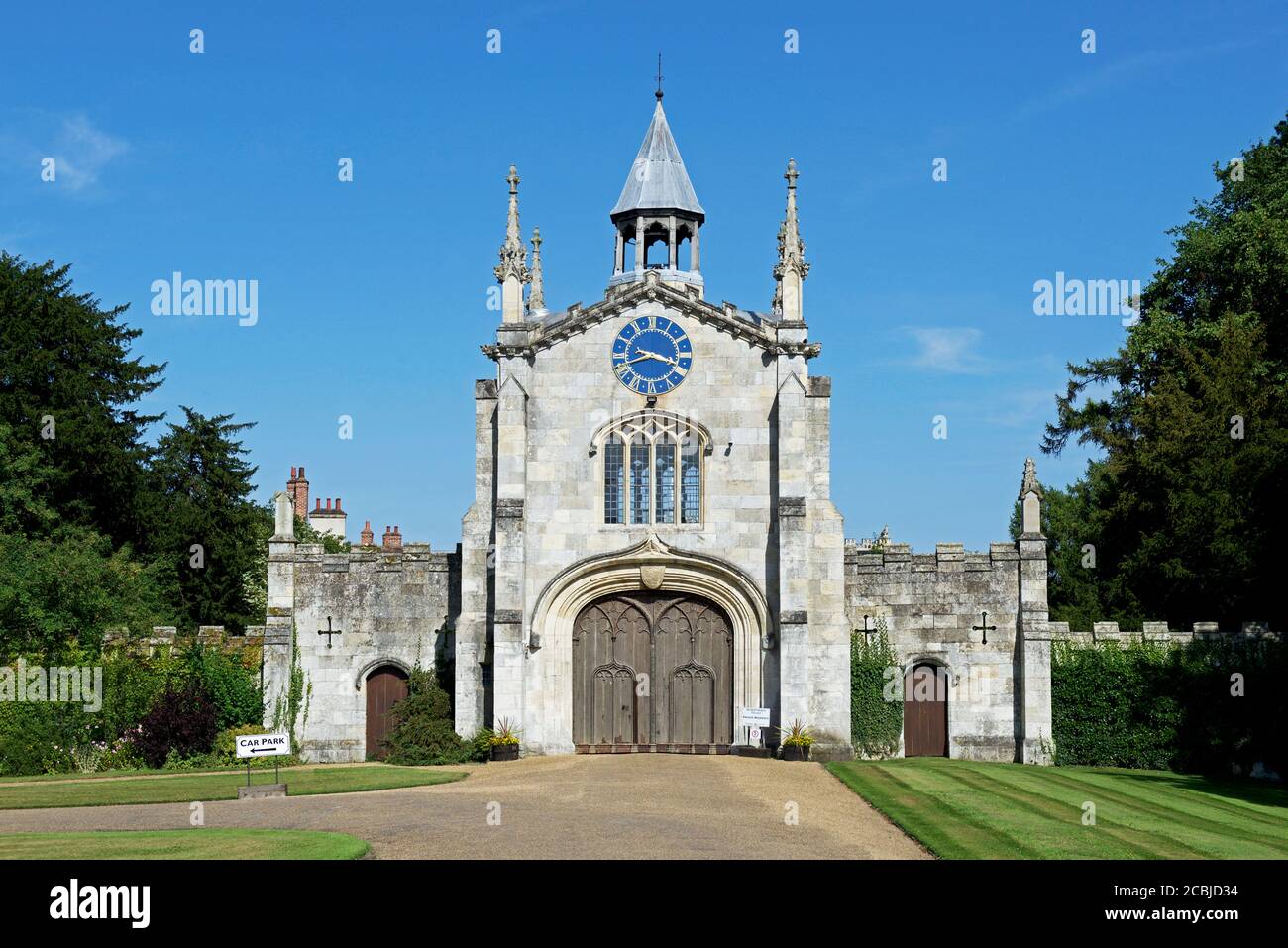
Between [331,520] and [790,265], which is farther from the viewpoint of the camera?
[331,520]

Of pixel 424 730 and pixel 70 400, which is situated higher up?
pixel 70 400

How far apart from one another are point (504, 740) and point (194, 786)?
26.9ft

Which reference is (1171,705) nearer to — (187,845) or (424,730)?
(424,730)

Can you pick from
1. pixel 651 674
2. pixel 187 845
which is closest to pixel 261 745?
pixel 187 845

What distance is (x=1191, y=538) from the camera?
39531 millimetres

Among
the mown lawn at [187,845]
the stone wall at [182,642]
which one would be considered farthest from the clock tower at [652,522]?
the mown lawn at [187,845]

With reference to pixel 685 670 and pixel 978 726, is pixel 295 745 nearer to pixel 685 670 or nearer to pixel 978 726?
pixel 685 670

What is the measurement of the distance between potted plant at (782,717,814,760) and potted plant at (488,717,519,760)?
6293 millimetres

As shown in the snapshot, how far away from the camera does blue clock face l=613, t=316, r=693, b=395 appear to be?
36656 mm

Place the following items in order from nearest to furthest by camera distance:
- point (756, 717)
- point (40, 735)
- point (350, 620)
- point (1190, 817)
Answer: point (1190, 817) → point (756, 717) → point (40, 735) → point (350, 620)

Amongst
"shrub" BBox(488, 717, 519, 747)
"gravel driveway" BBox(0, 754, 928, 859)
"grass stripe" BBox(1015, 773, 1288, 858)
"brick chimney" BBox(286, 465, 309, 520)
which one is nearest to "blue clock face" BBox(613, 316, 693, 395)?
"shrub" BBox(488, 717, 519, 747)

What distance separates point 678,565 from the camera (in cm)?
3609

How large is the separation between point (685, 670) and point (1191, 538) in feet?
46.8

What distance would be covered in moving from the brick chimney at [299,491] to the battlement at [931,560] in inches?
1271
